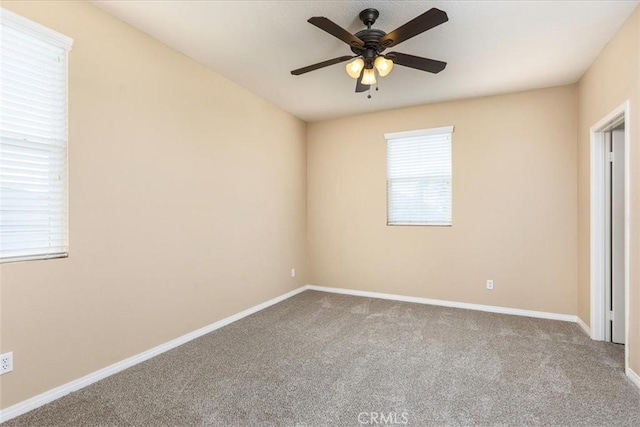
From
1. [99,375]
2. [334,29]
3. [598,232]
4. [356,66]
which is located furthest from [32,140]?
[598,232]

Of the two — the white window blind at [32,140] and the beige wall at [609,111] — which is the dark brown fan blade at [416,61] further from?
the white window blind at [32,140]

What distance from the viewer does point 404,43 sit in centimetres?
280

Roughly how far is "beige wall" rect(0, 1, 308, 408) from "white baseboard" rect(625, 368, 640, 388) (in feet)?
11.7

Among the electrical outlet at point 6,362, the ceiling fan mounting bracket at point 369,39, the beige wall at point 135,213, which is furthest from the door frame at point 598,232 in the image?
the electrical outlet at point 6,362

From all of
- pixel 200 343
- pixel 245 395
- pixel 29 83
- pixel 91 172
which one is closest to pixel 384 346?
pixel 245 395

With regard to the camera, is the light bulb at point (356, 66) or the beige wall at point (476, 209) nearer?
the light bulb at point (356, 66)

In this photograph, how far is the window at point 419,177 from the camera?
4.34 metres

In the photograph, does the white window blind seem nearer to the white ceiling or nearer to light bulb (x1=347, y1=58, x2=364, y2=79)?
the white ceiling

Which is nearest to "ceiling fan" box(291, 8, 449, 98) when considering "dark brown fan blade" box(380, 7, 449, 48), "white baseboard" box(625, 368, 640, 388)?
"dark brown fan blade" box(380, 7, 449, 48)

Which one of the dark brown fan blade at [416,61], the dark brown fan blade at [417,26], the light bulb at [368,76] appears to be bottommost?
the light bulb at [368,76]

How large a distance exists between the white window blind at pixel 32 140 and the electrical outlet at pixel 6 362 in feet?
1.87

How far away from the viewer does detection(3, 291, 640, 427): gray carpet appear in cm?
195

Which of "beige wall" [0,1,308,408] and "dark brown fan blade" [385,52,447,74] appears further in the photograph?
"dark brown fan blade" [385,52,447,74]

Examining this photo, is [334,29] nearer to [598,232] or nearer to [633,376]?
[598,232]
